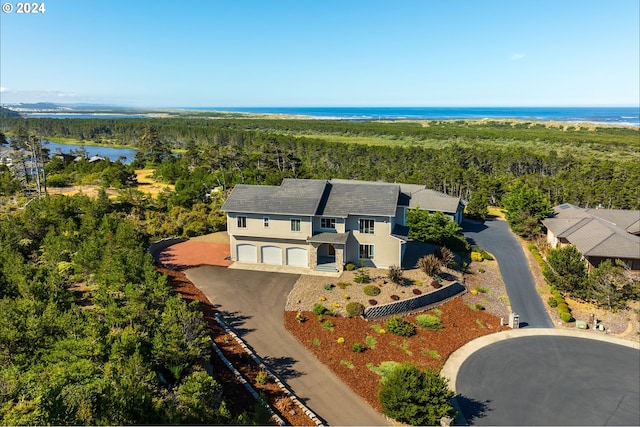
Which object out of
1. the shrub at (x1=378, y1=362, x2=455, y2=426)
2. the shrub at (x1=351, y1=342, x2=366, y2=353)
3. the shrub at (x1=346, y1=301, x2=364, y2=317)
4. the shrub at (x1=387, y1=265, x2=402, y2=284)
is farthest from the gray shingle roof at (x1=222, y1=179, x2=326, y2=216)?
the shrub at (x1=378, y1=362, x2=455, y2=426)

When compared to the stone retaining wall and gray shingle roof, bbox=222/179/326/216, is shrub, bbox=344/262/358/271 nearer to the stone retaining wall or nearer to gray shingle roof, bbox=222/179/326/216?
gray shingle roof, bbox=222/179/326/216

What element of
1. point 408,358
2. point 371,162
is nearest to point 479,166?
point 371,162

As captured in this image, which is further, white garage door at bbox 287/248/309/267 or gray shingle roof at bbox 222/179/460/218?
white garage door at bbox 287/248/309/267

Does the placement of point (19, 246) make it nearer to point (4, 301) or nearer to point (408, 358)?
point (4, 301)

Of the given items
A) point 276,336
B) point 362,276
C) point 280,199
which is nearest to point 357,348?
point 276,336

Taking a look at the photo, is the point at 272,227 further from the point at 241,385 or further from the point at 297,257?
the point at 241,385

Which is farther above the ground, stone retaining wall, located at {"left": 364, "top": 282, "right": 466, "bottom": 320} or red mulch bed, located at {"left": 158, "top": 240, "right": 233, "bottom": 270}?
red mulch bed, located at {"left": 158, "top": 240, "right": 233, "bottom": 270}
